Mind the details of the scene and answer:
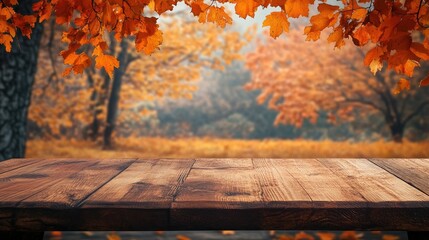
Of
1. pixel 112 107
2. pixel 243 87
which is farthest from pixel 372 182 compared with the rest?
pixel 243 87

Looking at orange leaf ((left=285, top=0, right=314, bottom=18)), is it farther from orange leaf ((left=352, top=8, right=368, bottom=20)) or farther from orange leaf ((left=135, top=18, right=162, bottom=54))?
orange leaf ((left=135, top=18, right=162, bottom=54))

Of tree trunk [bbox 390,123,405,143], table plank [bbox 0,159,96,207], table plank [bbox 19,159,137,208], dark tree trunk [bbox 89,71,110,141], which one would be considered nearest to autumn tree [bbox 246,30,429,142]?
tree trunk [bbox 390,123,405,143]

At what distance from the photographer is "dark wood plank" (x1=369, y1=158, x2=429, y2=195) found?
6.61 ft

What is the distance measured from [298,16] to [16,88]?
350cm

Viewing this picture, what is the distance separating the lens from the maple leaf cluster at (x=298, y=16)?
204 cm

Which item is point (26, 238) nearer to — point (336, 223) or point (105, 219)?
point (105, 219)

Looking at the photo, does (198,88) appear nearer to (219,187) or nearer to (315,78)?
(315,78)

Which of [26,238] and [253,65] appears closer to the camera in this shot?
[26,238]

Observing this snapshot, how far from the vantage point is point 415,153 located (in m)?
9.97

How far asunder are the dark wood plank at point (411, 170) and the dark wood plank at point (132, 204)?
938 mm

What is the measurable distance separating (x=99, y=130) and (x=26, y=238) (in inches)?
418

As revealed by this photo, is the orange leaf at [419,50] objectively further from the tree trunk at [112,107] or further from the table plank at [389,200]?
the tree trunk at [112,107]

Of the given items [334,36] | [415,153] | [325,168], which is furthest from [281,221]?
[415,153]

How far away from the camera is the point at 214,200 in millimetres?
1684
